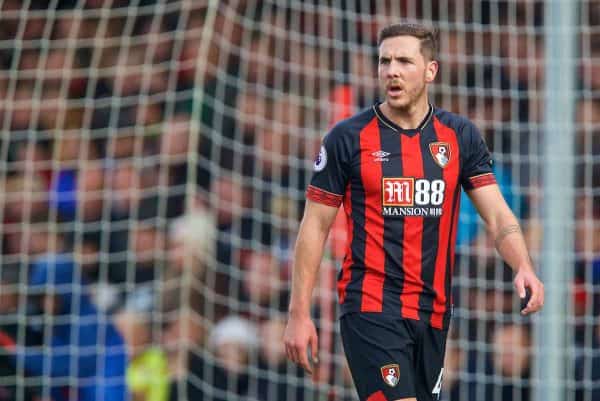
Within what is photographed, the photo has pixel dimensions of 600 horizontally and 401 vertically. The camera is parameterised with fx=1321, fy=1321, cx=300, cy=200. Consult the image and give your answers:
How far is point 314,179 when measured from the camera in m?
4.49

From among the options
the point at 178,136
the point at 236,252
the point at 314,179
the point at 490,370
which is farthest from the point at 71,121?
the point at 314,179

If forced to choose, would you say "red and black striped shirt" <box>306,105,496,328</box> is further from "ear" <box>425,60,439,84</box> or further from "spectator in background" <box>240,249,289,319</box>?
"spectator in background" <box>240,249,289,319</box>

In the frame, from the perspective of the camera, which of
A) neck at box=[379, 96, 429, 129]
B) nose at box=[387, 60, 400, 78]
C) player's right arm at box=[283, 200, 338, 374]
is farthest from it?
neck at box=[379, 96, 429, 129]

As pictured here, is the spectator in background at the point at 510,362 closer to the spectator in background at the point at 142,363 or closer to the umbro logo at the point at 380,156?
the spectator in background at the point at 142,363

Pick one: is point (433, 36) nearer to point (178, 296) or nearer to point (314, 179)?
point (314, 179)

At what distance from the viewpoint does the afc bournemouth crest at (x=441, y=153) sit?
4.49 metres

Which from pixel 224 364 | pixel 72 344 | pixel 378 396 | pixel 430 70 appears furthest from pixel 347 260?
pixel 72 344

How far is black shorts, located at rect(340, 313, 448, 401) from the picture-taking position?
4348 mm

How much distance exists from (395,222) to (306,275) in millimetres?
350

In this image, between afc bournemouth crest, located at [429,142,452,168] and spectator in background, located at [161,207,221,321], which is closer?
afc bournemouth crest, located at [429,142,452,168]

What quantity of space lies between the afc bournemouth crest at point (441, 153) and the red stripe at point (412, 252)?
0.17ft

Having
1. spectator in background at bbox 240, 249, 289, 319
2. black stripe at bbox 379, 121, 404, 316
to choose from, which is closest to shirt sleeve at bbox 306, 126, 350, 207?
black stripe at bbox 379, 121, 404, 316

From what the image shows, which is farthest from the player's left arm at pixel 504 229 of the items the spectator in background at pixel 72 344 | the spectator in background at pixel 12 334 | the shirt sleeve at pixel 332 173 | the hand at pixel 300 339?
the spectator in background at pixel 12 334

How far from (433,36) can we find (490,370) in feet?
10.5
